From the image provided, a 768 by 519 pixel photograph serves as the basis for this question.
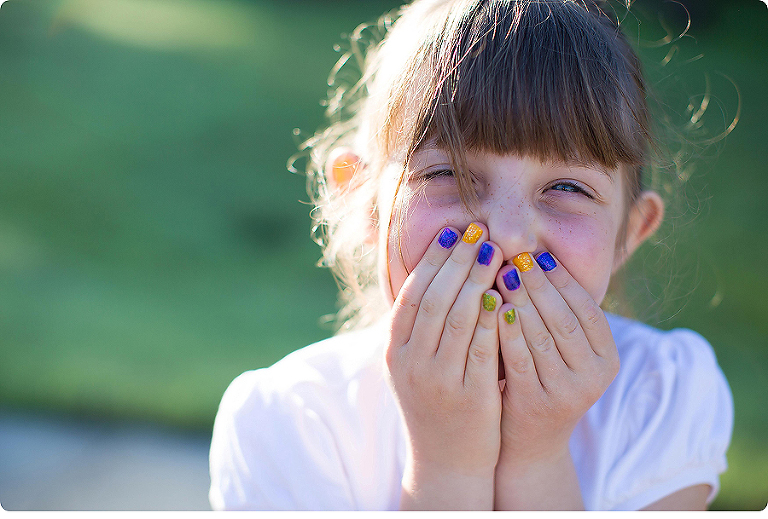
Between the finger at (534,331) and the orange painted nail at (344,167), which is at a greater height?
the orange painted nail at (344,167)

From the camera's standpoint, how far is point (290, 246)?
2.52 m

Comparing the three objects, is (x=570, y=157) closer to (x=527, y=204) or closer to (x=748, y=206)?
(x=527, y=204)

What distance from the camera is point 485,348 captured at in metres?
0.91

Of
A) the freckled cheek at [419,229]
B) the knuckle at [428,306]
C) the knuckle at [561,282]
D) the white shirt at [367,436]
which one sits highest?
the freckled cheek at [419,229]

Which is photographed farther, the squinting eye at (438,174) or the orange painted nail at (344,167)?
the orange painted nail at (344,167)

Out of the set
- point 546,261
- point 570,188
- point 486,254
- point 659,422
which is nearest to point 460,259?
point 486,254

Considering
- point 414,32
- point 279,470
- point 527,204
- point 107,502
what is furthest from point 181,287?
point 527,204

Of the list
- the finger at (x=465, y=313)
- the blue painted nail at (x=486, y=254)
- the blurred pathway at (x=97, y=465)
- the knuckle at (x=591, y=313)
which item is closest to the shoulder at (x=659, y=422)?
the knuckle at (x=591, y=313)

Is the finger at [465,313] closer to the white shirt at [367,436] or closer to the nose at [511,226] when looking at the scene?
the nose at [511,226]

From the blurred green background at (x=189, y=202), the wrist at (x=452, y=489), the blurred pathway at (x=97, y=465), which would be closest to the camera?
the wrist at (x=452, y=489)

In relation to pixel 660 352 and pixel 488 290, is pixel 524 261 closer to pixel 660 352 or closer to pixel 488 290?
pixel 488 290

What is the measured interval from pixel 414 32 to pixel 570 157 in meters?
0.40

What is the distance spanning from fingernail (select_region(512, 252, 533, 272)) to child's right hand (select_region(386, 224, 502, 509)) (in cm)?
4

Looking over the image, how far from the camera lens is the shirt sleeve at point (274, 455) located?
1.11 meters
